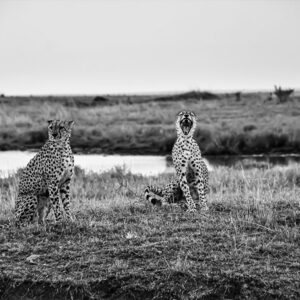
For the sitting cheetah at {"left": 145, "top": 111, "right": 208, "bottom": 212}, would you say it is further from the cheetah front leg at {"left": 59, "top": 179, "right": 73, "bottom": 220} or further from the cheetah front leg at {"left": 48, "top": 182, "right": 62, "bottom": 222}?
the cheetah front leg at {"left": 48, "top": 182, "right": 62, "bottom": 222}

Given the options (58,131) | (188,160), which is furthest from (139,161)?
(58,131)

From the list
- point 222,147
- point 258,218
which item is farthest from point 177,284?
point 222,147

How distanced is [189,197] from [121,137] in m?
17.8

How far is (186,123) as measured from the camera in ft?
27.6

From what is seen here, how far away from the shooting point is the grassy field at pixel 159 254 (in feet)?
18.2

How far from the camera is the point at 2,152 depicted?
24672 millimetres

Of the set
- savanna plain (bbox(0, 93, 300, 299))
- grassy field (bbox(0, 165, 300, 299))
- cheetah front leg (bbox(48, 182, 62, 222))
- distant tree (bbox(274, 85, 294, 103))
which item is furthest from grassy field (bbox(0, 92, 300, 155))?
cheetah front leg (bbox(48, 182, 62, 222))

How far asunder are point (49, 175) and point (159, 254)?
1.87 m

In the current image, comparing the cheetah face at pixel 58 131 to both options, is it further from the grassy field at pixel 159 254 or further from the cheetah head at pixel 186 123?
the cheetah head at pixel 186 123

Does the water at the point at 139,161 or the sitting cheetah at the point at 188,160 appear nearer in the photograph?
the sitting cheetah at the point at 188,160

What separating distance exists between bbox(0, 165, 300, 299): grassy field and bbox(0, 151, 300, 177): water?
32.0 feet

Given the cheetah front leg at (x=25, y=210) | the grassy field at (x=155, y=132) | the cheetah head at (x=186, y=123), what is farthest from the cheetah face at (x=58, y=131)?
the grassy field at (x=155, y=132)

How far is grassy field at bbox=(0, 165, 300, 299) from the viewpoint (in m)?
5.54

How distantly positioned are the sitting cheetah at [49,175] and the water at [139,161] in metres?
10.3
